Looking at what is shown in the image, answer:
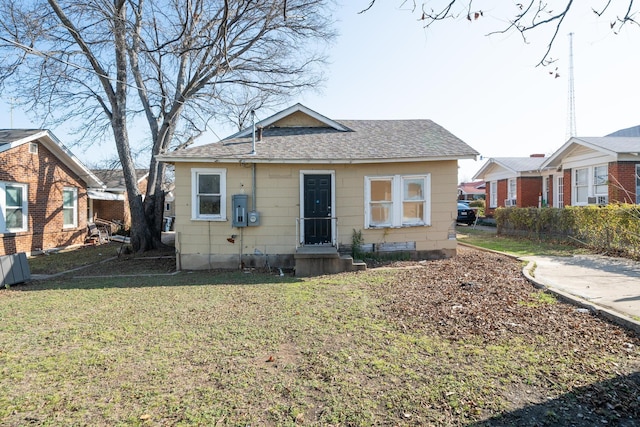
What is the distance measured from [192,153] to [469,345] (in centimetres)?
811

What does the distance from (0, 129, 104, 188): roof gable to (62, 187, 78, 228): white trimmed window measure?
2.95 ft

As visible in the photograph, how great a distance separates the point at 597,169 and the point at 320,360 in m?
16.7

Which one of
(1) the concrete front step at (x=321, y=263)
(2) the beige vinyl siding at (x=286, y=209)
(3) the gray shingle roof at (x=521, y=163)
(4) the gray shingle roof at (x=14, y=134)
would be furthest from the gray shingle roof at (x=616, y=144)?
(4) the gray shingle roof at (x=14, y=134)

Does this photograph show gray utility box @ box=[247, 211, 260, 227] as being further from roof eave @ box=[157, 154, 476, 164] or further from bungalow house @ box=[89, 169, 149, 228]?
bungalow house @ box=[89, 169, 149, 228]

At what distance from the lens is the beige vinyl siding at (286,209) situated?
9820 mm

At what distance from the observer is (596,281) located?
6895 millimetres

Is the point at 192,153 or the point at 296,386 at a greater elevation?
the point at 192,153

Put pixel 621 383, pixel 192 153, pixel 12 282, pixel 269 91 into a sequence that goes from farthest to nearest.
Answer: pixel 269 91
pixel 192 153
pixel 12 282
pixel 621 383

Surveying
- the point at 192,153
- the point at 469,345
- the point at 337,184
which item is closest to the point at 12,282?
the point at 192,153

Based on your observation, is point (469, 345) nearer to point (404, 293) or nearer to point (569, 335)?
point (569, 335)

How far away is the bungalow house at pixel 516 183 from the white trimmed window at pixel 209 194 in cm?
1739

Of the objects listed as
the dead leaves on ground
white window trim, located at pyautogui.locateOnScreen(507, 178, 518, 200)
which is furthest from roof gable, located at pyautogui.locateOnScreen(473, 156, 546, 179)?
the dead leaves on ground

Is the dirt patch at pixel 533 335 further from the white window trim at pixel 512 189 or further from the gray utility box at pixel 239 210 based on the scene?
the white window trim at pixel 512 189

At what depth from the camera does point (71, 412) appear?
3037mm
